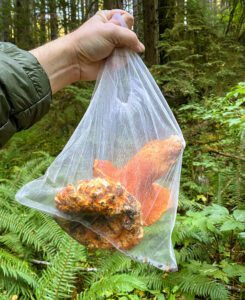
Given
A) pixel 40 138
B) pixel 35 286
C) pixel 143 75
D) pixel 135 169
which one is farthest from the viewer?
pixel 40 138

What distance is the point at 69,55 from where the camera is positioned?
1.35 meters

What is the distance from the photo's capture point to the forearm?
1264 millimetres

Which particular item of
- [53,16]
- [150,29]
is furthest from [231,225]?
[53,16]

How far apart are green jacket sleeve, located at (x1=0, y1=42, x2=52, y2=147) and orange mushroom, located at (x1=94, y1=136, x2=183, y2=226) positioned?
10.8 inches

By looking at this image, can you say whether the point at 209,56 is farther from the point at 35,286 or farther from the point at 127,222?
the point at 127,222

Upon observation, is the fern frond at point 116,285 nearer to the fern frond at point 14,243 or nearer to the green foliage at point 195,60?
the fern frond at point 14,243

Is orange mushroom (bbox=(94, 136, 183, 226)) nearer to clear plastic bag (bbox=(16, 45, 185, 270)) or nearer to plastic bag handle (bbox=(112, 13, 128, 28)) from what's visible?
clear plastic bag (bbox=(16, 45, 185, 270))

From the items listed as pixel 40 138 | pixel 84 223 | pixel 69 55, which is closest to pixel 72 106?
pixel 40 138

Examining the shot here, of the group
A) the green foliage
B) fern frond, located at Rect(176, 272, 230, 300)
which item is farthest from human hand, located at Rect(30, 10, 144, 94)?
the green foliage

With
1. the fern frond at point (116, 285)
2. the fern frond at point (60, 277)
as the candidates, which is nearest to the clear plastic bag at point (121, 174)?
the fern frond at point (116, 285)

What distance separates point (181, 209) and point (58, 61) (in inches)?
76.4

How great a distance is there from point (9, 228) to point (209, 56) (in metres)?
3.59

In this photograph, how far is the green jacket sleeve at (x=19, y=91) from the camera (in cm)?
101

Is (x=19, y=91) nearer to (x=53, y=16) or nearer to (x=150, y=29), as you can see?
(x=150, y=29)
